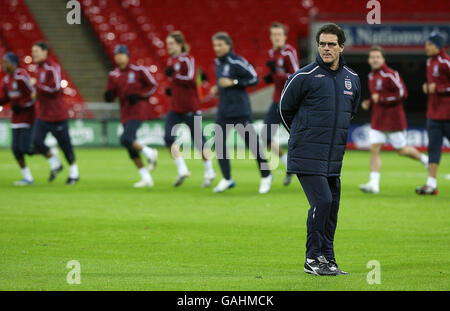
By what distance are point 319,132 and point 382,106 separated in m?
6.93

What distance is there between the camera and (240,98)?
537 inches

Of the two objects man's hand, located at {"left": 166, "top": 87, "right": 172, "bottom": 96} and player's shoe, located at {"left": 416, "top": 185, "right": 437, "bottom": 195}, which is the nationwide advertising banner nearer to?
man's hand, located at {"left": 166, "top": 87, "right": 172, "bottom": 96}

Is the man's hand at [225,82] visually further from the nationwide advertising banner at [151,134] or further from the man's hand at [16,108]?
the nationwide advertising banner at [151,134]

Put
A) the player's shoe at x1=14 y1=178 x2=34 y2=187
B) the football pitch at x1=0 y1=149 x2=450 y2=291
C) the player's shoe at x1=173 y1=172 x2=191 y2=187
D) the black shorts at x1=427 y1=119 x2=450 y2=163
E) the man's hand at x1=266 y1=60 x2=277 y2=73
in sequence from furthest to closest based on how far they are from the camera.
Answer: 1. the player's shoe at x1=14 y1=178 x2=34 y2=187
2. the player's shoe at x1=173 y1=172 x2=191 y2=187
3. the man's hand at x1=266 y1=60 x2=277 y2=73
4. the black shorts at x1=427 y1=119 x2=450 y2=163
5. the football pitch at x1=0 y1=149 x2=450 y2=291

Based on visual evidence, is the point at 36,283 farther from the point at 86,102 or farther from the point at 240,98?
the point at 86,102

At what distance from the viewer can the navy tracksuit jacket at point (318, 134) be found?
23.5ft

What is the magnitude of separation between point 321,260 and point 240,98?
6.81 metres

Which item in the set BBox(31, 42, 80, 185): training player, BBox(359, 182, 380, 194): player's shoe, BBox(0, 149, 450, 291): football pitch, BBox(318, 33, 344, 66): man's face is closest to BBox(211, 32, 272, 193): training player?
BBox(0, 149, 450, 291): football pitch

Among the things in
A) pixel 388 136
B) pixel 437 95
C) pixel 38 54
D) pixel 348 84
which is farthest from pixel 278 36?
pixel 348 84

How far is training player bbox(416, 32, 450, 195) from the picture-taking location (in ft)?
43.0

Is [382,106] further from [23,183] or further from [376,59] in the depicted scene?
[23,183]

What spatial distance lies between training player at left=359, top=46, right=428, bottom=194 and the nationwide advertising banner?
10810 mm

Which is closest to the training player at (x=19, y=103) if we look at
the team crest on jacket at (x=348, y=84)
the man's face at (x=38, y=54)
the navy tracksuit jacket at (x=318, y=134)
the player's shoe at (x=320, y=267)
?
the man's face at (x=38, y=54)

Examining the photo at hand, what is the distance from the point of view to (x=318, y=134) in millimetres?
7160
